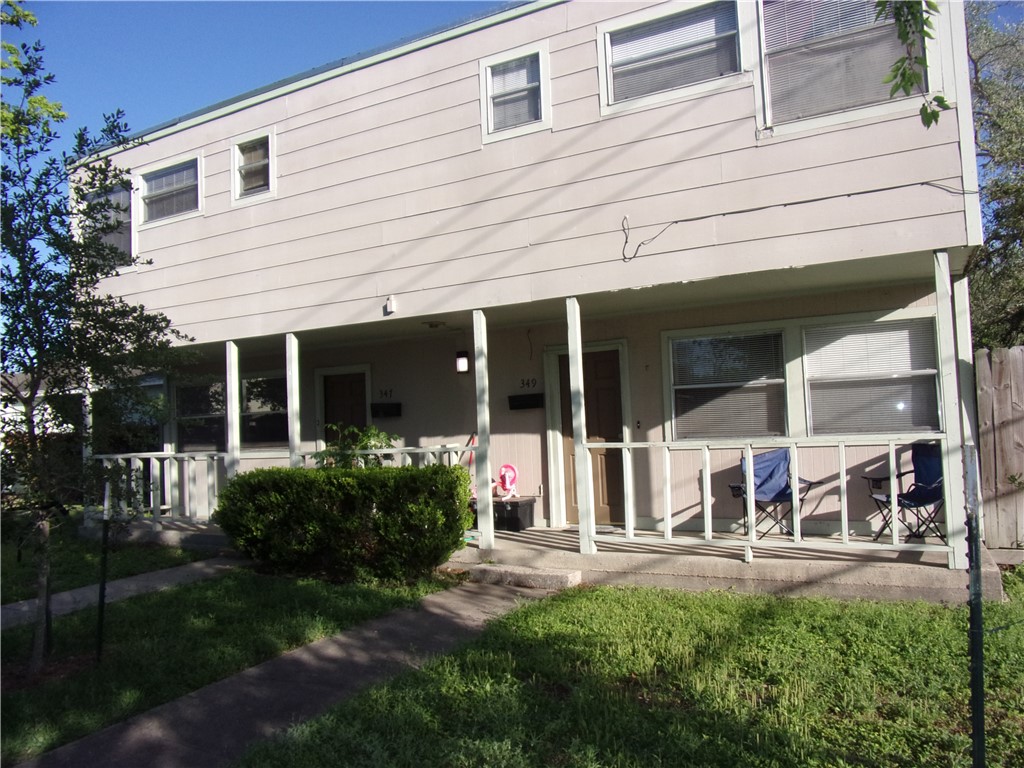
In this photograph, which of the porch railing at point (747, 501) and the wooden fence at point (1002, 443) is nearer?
the porch railing at point (747, 501)

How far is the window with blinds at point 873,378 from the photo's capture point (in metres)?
6.82

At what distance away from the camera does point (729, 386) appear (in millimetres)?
7586

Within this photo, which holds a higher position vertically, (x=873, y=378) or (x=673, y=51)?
(x=673, y=51)

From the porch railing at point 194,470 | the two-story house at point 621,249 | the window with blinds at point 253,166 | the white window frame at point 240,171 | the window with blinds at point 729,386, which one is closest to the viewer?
the two-story house at point 621,249

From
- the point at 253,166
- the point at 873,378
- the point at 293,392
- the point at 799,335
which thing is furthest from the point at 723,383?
the point at 253,166

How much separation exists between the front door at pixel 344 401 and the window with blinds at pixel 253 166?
2.66m

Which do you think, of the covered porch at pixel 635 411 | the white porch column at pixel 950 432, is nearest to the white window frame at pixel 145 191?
the covered porch at pixel 635 411

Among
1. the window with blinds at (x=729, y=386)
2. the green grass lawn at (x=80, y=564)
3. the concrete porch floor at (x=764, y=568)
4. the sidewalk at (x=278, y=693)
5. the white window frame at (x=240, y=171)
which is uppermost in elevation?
the white window frame at (x=240, y=171)

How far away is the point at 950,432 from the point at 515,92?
16.0 feet

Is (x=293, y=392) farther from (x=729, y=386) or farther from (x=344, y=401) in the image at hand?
(x=729, y=386)

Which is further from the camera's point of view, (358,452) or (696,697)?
(358,452)

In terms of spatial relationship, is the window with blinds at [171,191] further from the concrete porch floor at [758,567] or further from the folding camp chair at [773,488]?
the folding camp chair at [773,488]

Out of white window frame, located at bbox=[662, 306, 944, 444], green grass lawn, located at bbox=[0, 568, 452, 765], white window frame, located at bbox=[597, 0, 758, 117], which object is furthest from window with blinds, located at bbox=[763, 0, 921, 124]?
green grass lawn, located at bbox=[0, 568, 452, 765]

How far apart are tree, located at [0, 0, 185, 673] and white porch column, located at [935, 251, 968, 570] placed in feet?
19.1
